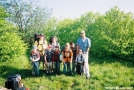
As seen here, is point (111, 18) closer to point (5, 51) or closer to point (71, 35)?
point (71, 35)

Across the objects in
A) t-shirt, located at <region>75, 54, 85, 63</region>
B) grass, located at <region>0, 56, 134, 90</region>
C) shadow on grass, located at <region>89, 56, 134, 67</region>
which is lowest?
grass, located at <region>0, 56, 134, 90</region>

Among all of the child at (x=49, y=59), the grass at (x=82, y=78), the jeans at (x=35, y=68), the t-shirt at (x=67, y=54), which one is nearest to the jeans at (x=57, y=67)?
the child at (x=49, y=59)

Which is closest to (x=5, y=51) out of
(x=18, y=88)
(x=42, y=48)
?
(x=42, y=48)

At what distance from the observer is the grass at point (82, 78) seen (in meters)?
12.8

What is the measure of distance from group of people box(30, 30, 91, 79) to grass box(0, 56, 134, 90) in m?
0.52

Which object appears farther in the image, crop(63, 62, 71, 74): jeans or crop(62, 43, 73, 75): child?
crop(63, 62, 71, 74): jeans

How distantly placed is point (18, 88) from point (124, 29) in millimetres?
10578

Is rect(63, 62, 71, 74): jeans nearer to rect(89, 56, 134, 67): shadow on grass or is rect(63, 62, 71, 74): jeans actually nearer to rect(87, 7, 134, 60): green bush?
rect(89, 56, 134, 67): shadow on grass

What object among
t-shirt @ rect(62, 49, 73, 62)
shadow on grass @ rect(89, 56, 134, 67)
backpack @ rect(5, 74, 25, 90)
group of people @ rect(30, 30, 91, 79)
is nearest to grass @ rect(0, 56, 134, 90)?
shadow on grass @ rect(89, 56, 134, 67)

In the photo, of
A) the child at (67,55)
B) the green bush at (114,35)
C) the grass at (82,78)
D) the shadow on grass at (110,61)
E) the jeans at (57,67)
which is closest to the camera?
the grass at (82,78)

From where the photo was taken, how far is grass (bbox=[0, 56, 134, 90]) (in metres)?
12.8

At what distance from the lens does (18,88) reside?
31.7 feet

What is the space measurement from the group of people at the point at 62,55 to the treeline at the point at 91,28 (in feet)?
9.06

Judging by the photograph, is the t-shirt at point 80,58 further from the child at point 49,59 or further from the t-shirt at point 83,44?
the child at point 49,59
